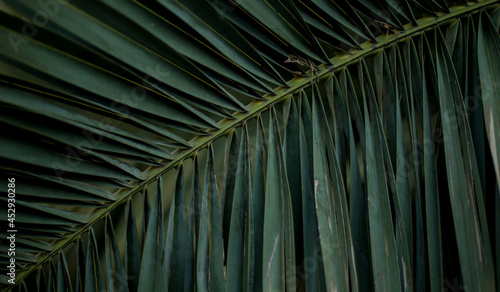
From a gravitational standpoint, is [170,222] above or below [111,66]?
below

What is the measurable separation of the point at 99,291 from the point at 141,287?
3.1 inches

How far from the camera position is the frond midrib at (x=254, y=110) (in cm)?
59

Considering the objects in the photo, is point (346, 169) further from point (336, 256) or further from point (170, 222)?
point (170, 222)

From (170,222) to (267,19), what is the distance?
13.8 inches

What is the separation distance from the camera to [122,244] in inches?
25.3

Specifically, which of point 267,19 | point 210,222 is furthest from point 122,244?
point 267,19

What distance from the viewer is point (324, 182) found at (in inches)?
21.0

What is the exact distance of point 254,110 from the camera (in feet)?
1.94

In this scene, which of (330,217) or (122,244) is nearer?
(330,217)

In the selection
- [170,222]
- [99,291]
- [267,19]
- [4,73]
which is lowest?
[99,291]

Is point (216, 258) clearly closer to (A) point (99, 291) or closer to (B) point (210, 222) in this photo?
(B) point (210, 222)

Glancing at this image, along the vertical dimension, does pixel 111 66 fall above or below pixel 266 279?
above

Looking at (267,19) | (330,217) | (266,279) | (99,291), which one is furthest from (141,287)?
(267,19)

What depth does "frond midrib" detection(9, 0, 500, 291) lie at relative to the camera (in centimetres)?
59
